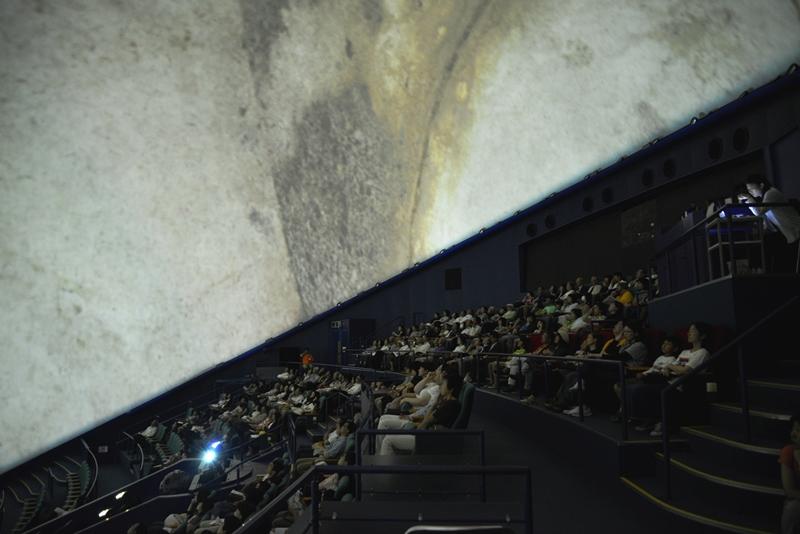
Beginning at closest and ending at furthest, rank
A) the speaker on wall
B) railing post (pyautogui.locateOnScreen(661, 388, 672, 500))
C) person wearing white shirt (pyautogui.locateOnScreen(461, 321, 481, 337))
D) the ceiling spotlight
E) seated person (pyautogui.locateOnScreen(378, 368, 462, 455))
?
railing post (pyautogui.locateOnScreen(661, 388, 672, 500)) < seated person (pyautogui.locateOnScreen(378, 368, 462, 455)) < the ceiling spotlight < person wearing white shirt (pyautogui.locateOnScreen(461, 321, 481, 337)) < the speaker on wall

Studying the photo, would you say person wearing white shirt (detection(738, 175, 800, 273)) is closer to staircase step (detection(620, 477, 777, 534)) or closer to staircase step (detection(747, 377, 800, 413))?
staircase step (detection(747, 377, 800, 413))

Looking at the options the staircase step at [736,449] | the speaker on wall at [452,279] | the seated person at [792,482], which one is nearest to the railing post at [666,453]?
the staircase step at [736,449]

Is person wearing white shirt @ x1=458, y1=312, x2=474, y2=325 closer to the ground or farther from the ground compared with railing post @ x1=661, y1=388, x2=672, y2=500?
farther from the ground

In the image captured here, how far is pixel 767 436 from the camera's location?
4.54 m

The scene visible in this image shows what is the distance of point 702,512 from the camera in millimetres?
3916

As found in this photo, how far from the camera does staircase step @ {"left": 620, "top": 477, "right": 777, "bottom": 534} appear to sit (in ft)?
11.8

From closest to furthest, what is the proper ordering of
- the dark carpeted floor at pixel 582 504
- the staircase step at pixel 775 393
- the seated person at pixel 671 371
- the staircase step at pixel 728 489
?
the staircase step at pixel 728 489
the dark carpeted floor at pixel 582 504
the staircase step at pixel 775 393
the seated person at pixel 671 371

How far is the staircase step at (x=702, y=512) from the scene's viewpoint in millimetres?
3585

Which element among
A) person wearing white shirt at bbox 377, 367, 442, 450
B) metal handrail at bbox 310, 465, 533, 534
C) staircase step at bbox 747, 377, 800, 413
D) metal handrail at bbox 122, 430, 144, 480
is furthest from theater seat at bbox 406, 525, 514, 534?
metal handrail at bbox 122, 430, 144, 480

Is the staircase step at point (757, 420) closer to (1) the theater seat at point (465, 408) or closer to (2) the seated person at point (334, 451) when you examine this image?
(1) the theater seat at point (465, 408)

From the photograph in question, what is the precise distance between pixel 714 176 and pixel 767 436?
8.62 meters

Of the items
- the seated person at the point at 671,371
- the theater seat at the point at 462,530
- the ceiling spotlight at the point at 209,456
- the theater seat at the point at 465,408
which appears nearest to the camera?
the theater seat at the point at 462,530

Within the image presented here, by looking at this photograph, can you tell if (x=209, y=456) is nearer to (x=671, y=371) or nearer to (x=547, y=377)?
(x=547, y=377)

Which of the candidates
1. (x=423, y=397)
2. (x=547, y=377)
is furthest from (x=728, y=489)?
(x=423, y=397)
